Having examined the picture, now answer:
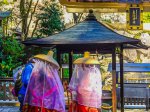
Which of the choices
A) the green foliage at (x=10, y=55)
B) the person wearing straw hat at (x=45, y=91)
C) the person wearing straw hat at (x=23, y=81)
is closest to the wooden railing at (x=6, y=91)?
the green foliage at (x=10, y=55)

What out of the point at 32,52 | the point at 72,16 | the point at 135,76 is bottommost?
the point at 135,76

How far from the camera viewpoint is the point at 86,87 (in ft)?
28.1

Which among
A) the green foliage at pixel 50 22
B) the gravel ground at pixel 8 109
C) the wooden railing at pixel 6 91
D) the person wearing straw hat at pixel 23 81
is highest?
the green foliage at pixel 50 22

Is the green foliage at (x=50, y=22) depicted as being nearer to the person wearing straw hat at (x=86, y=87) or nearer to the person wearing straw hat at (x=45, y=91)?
A: the person wearing straw hat at (x=86, y=87)

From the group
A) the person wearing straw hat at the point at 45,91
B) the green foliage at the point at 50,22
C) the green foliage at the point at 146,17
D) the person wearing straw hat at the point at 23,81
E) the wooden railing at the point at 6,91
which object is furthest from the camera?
the green foliage at the point at 146,17

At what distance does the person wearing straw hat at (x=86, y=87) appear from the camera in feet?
28.1

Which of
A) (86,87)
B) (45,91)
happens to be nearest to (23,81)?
(86,87)

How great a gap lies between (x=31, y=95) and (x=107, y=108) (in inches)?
146

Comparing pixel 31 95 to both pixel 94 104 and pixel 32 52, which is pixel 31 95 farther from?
pixel 32 52

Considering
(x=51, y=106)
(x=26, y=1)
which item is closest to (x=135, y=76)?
(x=26, y=1)

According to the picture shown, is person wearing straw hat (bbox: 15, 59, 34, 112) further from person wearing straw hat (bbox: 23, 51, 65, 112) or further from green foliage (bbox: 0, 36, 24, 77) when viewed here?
green foliage (bbox: 0, 36, 24, 77)

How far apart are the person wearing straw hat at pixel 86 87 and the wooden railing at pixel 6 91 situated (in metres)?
7.01

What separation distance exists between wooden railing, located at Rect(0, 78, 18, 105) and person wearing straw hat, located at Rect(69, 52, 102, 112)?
7011mm

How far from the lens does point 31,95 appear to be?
769 centimetres
